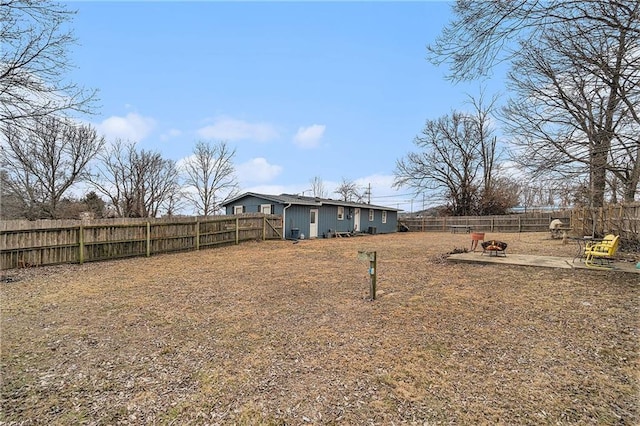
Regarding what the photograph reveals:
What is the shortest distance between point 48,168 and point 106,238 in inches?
614

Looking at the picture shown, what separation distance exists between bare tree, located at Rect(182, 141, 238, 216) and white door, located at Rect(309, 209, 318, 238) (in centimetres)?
1719

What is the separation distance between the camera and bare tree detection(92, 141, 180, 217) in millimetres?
25328

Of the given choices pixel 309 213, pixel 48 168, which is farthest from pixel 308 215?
pixel 48 168

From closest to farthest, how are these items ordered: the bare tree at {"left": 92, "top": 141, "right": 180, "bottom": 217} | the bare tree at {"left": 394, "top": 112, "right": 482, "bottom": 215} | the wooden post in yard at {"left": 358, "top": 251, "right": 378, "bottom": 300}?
the wooden post in yard at {"left": 358, "top": 251, "right": 378, "bottom": 300} → the bare tree at {"left": 92, "top": 141, "right": 180, "bottom": 217} → the bare tree at {"left": 394, "top": 112, "right": 482, "bottom": 215}

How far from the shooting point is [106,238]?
9.41 meters

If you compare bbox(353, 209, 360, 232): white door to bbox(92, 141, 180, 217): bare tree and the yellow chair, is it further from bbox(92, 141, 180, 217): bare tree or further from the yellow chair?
bbox(92, 141, 180, 217): bare tree

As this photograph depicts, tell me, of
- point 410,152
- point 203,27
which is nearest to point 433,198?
point 410,152

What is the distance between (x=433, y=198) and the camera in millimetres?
31703

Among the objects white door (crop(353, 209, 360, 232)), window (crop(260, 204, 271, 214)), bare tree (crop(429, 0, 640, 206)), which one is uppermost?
bare tree (crop(429, 0, 640, 206))

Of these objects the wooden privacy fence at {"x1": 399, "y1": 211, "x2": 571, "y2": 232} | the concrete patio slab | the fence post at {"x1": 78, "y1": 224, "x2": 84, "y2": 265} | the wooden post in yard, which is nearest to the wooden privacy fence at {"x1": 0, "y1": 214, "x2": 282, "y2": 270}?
the fence post at {"x1": 78, "y1": 224, "x2": 84, "y2": 265}

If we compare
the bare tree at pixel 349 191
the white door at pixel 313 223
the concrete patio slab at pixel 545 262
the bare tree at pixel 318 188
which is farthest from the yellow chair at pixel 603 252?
the bare tree at pixel 318 188

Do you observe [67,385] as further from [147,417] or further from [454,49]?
[454,49]

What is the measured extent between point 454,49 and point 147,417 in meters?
5.23

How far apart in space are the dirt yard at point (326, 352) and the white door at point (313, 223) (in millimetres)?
11795
